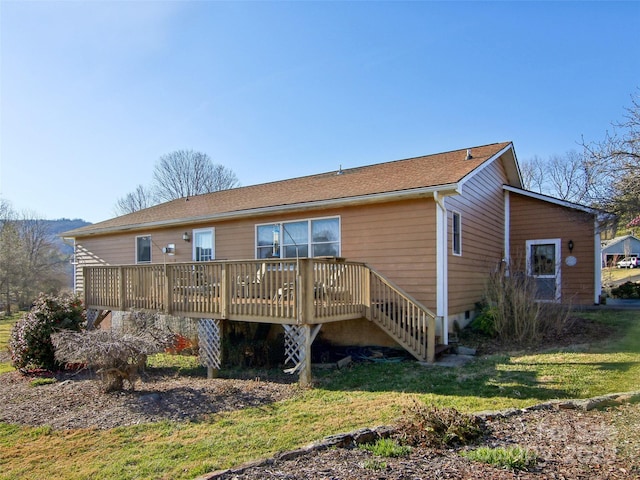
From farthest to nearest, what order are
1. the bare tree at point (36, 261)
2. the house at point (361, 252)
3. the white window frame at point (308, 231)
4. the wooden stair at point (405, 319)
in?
the bare tree at point (36, 261) → the white window frame at point (308, 231) → the wooden stair at point (405, 319) → the house at point (361, 252)

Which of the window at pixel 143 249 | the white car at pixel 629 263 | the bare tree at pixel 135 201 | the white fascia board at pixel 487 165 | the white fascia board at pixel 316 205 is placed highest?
the bare tree at pixel 135 201

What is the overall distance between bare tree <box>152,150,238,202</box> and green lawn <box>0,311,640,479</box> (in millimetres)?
30161

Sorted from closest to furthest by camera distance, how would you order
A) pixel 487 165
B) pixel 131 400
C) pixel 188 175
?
pixel 131 400
pixel 487 165
pixel 188 175

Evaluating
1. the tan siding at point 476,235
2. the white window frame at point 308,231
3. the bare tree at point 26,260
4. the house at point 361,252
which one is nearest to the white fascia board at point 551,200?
the house at point 361,252

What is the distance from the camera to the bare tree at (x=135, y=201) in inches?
1479

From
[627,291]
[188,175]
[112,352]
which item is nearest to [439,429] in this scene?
[112,352]

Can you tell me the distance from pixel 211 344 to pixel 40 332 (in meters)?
3.84

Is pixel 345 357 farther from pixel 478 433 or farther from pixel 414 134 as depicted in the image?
pixel 414 134

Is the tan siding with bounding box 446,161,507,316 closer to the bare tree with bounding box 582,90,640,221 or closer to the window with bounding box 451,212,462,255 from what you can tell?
the window with bounding box 451,212,462,255

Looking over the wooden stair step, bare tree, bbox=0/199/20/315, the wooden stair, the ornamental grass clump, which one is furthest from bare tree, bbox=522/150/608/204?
bare tree, bbox=0/199/20/315

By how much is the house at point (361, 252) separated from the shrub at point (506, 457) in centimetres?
366

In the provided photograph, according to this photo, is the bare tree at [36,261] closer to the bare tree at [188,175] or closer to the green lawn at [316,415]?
the bare tree at [188,175]

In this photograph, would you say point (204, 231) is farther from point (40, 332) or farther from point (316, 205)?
point (40, 332)

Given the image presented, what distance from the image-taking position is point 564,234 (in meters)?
12.2
